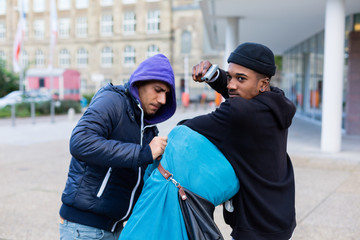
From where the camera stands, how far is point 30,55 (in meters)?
55.5

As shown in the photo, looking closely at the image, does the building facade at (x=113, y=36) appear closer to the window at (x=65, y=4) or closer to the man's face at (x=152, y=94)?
the window at (x=65, y=4)

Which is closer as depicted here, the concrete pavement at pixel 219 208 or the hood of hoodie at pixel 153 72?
the hood of hoodie at pixel 153 72

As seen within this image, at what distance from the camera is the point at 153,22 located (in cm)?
5003

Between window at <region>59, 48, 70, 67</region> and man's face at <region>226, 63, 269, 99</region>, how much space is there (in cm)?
5420

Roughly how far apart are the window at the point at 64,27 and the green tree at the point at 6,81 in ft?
83.2

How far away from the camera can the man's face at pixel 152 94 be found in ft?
6.64

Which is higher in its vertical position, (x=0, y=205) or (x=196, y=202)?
(x=196, y=202)

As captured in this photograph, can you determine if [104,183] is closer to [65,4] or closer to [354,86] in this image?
[354,86]

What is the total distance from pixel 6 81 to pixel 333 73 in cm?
2584

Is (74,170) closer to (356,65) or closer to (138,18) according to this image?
(356,65)

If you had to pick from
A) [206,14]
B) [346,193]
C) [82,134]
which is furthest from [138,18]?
[82,134]

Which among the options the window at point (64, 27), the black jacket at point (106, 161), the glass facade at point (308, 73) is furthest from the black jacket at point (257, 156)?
the window at point (64, 27)

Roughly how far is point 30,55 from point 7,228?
55.4 meters

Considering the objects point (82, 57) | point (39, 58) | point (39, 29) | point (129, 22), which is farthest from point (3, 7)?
point (129, 22)
